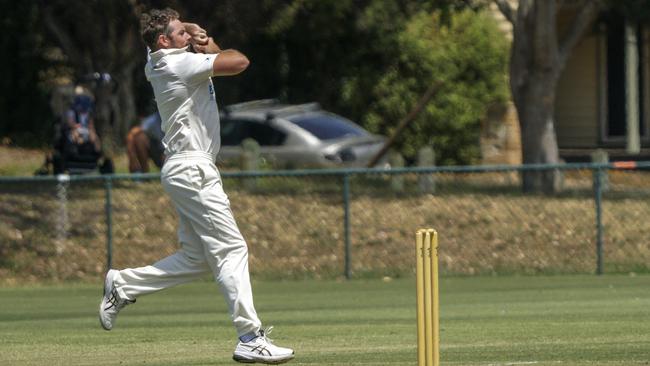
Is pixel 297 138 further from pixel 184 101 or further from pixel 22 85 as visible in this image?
pixel 184 101

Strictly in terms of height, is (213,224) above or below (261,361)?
above

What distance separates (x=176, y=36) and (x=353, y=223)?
1168 cm

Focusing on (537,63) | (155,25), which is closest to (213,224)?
(155,25)

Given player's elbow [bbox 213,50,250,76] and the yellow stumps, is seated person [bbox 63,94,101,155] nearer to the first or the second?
player's elbow [bbox 213,50,250,76]

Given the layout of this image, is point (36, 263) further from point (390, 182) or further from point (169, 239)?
point (390, 182)

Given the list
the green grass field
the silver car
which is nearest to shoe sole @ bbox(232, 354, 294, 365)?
the green grass field

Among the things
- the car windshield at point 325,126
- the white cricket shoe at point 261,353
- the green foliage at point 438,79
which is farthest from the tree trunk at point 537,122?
the white cricket shoe at point 261,353

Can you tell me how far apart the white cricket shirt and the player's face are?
0.12 ft

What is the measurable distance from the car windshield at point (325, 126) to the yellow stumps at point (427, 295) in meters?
19.9

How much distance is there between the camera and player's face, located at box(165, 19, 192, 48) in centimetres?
967

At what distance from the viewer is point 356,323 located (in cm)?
1323

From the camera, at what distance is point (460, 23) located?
108ft

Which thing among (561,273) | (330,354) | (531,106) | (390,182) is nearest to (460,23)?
(531,106)

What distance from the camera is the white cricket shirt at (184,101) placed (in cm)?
959
